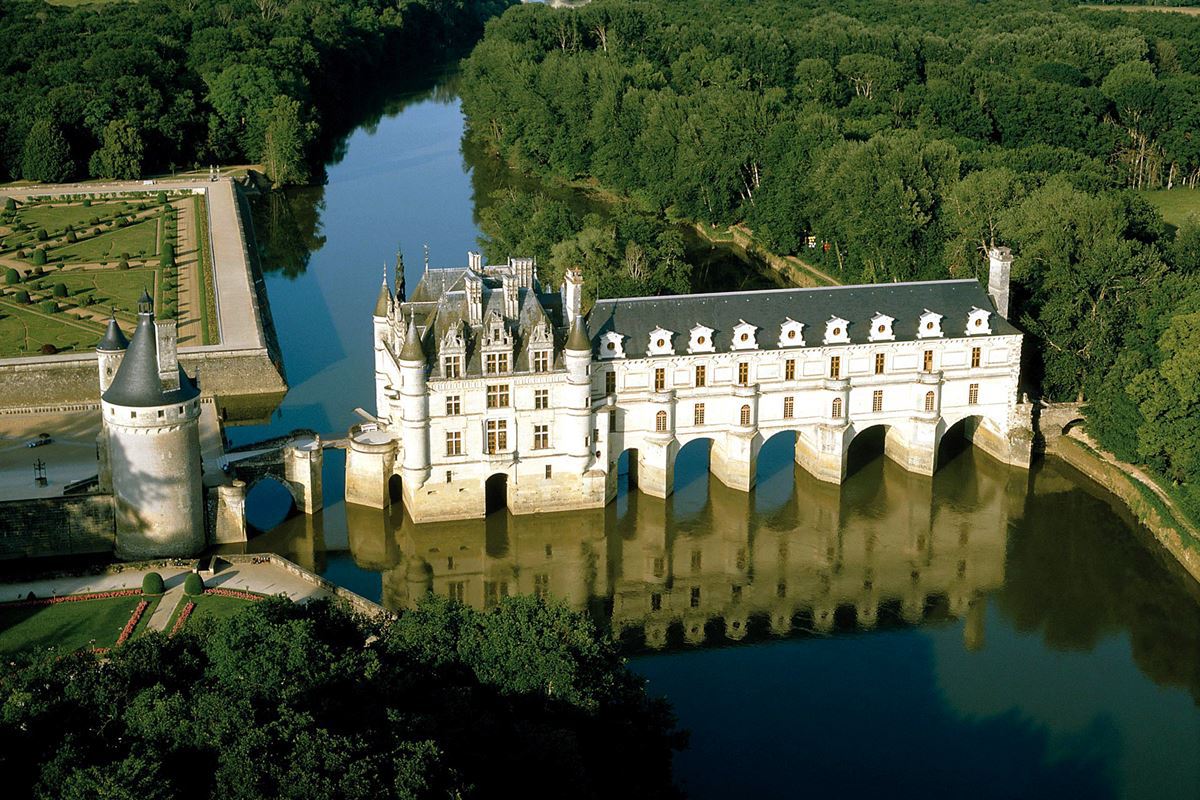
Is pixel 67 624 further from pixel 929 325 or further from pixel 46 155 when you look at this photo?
pixel 46 155

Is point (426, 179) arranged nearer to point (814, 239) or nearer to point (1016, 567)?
point (814, 239)

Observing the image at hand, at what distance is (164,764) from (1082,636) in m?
31.2

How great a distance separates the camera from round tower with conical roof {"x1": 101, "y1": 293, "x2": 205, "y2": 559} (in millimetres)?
50688

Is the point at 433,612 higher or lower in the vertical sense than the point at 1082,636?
higher

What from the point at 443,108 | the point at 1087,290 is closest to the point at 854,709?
the point at 1087,290

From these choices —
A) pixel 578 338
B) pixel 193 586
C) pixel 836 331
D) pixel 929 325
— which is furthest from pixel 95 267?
pixel 929 325

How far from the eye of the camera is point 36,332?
7412 cm

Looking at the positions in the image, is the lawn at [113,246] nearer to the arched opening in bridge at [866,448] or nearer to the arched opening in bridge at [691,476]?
the arched opening in bridge at [691,476]

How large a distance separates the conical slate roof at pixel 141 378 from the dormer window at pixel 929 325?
91.4ft

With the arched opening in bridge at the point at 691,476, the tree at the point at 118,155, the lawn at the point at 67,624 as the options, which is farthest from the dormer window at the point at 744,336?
the tree at the point at 118,155

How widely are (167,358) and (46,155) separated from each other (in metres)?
67.2

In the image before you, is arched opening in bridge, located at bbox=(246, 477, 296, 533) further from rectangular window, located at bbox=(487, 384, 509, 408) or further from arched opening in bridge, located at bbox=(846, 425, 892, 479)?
arched opening in bridge, located at bbox=(846, 425, 892, 479)

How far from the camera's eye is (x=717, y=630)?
166ft

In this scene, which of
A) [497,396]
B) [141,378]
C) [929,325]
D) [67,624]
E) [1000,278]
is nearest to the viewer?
[67,624]
